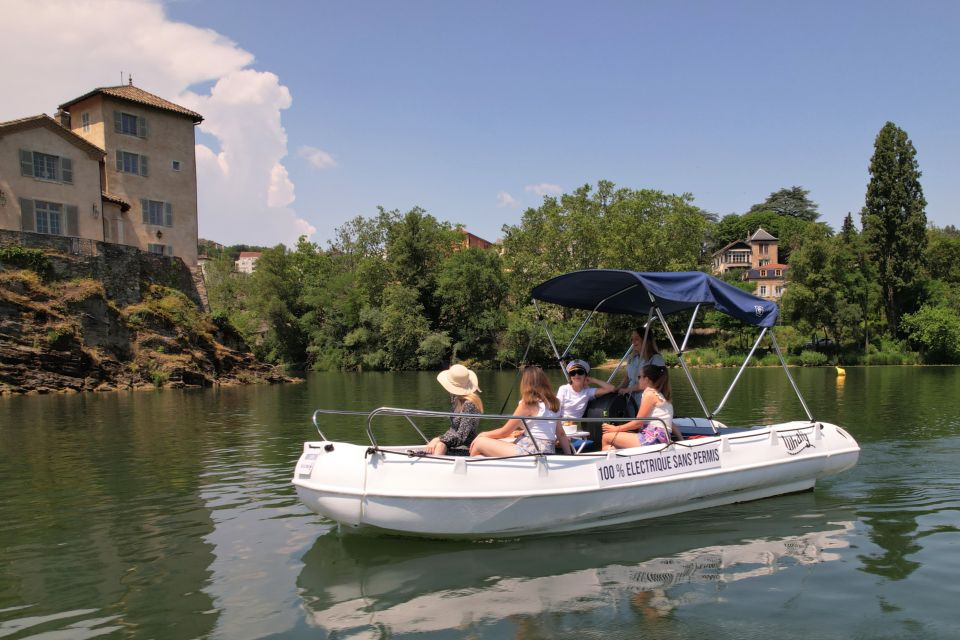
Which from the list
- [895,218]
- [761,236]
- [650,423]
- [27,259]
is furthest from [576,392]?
[761,236]

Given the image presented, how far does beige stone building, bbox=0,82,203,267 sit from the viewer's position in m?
32.5

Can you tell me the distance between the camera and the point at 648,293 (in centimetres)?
995

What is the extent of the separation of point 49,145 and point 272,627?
35.9 meters

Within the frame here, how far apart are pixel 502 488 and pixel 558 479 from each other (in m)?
0.67

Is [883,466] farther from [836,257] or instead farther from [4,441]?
[836,257]

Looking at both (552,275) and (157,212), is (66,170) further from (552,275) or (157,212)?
(552,275)

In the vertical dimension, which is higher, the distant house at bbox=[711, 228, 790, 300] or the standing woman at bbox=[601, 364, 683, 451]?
the distant house at bbox=[711, 228, 790, 300]

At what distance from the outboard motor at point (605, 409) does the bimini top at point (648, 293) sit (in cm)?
152

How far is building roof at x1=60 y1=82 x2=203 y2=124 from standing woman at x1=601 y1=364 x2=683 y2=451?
3885 cm

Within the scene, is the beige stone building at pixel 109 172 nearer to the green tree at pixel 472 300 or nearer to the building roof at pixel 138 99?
the building roof at pixel 138 99

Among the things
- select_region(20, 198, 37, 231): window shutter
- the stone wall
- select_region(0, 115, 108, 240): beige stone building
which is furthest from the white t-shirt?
select_region(20, 198, 37, 231): window shutter

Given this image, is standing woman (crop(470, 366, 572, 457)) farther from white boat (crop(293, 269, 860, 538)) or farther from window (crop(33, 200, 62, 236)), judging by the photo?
window (crop(33, 200, 62, 236))

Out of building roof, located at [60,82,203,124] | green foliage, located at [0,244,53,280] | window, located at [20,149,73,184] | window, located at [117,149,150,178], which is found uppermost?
building roof, located at [60,82,203,124]

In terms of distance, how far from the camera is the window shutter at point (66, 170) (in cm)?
3381
